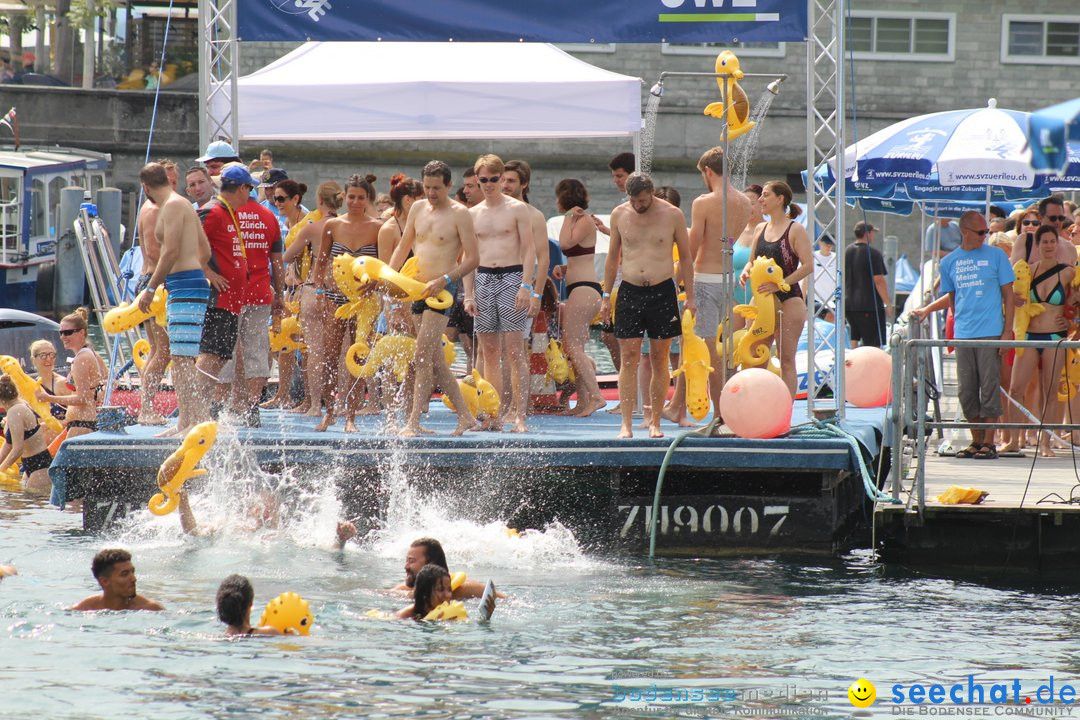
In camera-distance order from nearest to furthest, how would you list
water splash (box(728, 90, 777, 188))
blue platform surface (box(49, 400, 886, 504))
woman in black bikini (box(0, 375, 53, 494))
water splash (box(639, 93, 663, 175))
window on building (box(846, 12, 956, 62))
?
1. blue platform surface (box(49, 400, 886, 504))
2. water splash (box(728, 90, 777, 188))
3. water splash (box(639, 93, 663, 175))
4. woman in black bikini (box(0, 375, 53, 494))
5. window on building (box(846, 12, 956, 62))

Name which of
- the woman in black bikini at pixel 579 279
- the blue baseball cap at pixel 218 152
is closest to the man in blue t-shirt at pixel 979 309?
the woman in black bikini at pixel 579 279

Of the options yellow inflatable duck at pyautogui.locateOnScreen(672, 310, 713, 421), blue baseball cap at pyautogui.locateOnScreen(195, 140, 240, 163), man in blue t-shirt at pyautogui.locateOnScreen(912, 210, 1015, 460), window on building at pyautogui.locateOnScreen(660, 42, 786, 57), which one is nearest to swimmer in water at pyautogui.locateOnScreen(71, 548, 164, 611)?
blue baseball cap at pyautogui.locateOnScreen(195, 140, 240, 163)

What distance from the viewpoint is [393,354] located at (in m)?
10.7

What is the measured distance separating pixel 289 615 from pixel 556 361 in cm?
517

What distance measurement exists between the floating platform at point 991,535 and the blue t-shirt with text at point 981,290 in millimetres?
1865

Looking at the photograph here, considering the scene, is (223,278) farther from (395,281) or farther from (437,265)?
(437,265)

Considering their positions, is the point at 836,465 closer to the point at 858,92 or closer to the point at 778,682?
the point at 778,682

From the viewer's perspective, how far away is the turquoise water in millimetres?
6848

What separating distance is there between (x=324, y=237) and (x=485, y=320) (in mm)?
1505

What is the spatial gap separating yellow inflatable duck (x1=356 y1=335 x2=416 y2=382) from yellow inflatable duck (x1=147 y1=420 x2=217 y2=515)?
1459mm

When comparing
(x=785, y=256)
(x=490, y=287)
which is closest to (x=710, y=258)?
(x=785, y=256)

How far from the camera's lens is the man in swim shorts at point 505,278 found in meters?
10.8

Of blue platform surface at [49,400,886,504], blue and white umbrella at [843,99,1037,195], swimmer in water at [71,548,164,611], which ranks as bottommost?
swimmer in water at [71,548,164,611]

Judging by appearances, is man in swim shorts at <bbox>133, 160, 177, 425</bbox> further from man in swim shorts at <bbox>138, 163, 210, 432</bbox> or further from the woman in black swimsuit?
the woman in black swimsuit
